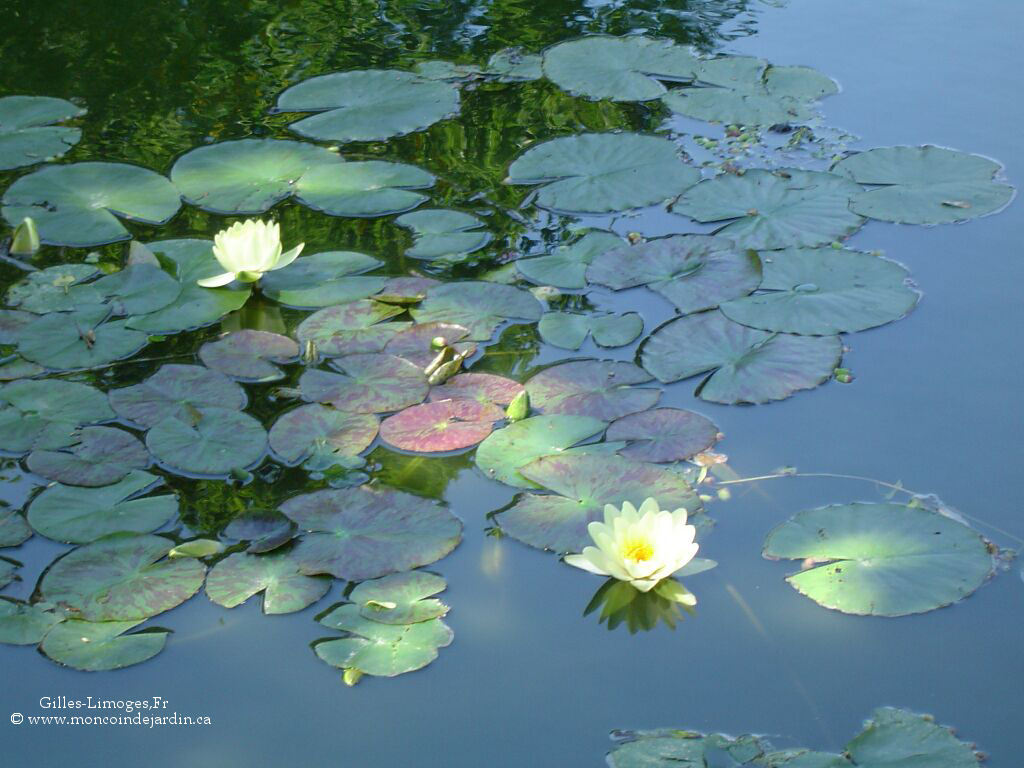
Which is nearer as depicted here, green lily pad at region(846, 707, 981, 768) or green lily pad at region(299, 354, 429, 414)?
green lily pad at region(846, 707, 981, 768)

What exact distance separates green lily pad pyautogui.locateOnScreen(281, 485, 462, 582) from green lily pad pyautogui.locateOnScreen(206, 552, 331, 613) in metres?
0.03

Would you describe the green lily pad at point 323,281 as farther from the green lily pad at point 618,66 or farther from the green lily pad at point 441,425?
the green lily pad at point 618,66

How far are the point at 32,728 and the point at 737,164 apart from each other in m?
2.50

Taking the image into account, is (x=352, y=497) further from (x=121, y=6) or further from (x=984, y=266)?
(x=121, y=6)

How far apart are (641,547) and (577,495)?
237 millimetres

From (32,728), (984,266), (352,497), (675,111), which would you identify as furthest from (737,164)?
(32,728)

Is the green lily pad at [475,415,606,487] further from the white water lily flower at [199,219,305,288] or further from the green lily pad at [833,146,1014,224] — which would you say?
the green lily pad at [833,146,1014,224]

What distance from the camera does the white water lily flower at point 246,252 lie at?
2748mm

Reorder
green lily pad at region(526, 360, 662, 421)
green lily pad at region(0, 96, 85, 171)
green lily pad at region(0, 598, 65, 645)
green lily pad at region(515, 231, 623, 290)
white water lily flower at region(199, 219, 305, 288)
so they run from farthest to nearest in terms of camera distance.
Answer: green lily pad at region(0, 96, 85, 171), green lily pad at region(515, 231, 623, 290), white water lily flower at region(199, 219, 305, 288), green lily pad at region(526, 360, 662, 421), green lily pad at region(0, 598, 65, 645)

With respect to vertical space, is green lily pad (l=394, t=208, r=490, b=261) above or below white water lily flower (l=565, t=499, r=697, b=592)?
above

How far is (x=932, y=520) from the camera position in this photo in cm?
208

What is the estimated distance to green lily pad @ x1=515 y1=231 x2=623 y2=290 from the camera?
2.85 m

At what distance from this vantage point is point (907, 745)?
5.47 feet

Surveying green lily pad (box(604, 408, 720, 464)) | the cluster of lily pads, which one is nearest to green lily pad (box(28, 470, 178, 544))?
the cluster of lily pads
